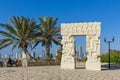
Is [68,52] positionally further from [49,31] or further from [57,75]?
[49,31]

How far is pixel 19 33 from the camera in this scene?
32625 mm

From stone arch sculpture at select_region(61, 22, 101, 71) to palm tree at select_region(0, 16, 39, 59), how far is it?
10.0m

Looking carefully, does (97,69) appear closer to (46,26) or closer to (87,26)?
(87,26)

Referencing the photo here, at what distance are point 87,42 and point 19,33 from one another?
473 inches

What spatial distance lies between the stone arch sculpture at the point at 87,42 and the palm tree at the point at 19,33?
10041mm

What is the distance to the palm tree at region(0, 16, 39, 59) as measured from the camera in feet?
107

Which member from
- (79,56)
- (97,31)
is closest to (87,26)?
(97,31)

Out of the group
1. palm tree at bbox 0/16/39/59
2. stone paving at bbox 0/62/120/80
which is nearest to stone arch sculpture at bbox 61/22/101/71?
stone paving at bbox 0/62/120/80

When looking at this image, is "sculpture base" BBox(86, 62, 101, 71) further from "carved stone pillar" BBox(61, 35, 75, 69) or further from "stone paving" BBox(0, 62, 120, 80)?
"stone paving" BBox(0, 62, 120, 80)

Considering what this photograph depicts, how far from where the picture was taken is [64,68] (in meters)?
23.6

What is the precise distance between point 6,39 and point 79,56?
18.4m

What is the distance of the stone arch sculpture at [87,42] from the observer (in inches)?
892

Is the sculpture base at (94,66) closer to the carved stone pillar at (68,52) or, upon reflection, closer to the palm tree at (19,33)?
the carved stone pillar at (68,52)

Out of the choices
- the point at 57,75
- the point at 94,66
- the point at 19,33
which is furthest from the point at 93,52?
the point at 19,33
